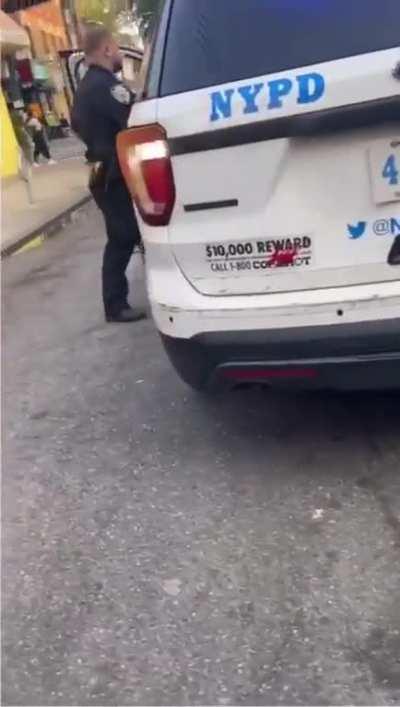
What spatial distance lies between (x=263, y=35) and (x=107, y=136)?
2941 millimetres

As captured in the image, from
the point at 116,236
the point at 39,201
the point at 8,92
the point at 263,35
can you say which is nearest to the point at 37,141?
the point at 8,92

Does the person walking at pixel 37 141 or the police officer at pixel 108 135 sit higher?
the police officer at pixel 108 135

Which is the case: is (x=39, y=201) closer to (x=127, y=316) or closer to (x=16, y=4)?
(x=127, y=316)

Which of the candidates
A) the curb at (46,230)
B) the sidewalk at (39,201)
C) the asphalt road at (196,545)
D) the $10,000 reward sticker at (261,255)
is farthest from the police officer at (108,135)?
the curb at (46,230)

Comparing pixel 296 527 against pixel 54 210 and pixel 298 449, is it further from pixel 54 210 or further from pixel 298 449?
pixel 54 210

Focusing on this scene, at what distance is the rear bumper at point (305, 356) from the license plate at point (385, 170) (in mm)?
404

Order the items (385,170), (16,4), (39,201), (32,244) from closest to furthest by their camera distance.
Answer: (385,170) < (32,244) < (39,201) < (16,4)

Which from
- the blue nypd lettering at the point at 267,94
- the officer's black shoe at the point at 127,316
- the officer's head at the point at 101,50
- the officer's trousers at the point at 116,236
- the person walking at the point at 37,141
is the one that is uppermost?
the blue nypd lettering at the point at 267,94

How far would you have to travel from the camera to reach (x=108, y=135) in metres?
6.54

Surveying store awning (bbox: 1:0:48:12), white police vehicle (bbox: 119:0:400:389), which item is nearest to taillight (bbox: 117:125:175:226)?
white police vehicle (bbox: 119:0:400:389)

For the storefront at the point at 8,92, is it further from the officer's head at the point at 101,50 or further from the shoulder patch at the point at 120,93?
the shoulder patch at the point at 120,93

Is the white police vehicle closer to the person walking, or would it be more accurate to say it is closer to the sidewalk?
the sidewalk

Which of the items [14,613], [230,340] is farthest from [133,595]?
[230,340]

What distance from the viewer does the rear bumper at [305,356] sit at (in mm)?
3711
